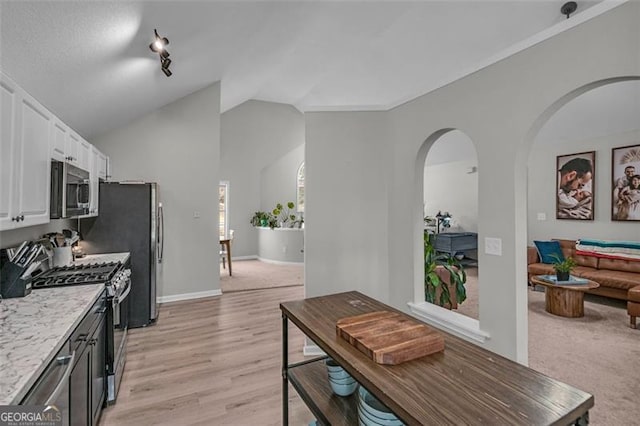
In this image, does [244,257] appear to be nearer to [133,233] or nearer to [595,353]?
[133,233]

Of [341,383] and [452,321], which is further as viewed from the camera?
[452,321]

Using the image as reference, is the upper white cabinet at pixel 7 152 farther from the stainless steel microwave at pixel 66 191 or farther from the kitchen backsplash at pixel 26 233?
the kitchen backsplash at pixel 26 233

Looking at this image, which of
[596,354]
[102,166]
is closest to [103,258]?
[102,166]

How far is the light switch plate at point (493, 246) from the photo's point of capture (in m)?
2.12

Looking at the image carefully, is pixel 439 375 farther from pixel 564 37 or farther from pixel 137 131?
pixel 137 131

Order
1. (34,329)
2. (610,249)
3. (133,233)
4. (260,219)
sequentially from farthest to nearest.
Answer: (260,219) → (610,249) → (133,233) → (34,329)

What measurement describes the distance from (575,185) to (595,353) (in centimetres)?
368

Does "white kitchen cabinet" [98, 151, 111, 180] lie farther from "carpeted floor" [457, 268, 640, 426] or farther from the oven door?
"carpeted floor" [457, 268, 640, 426]

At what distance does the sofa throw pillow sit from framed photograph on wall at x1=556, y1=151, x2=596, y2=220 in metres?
0.66

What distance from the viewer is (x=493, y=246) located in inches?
84.8

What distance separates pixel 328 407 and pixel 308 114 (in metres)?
2.43

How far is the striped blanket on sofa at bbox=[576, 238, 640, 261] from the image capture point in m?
4.57

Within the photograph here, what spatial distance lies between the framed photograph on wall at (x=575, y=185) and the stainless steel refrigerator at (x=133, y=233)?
6.88 m

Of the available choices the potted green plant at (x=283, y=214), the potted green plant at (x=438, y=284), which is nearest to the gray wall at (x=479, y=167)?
the potted green plant at (x=438, y=284)
